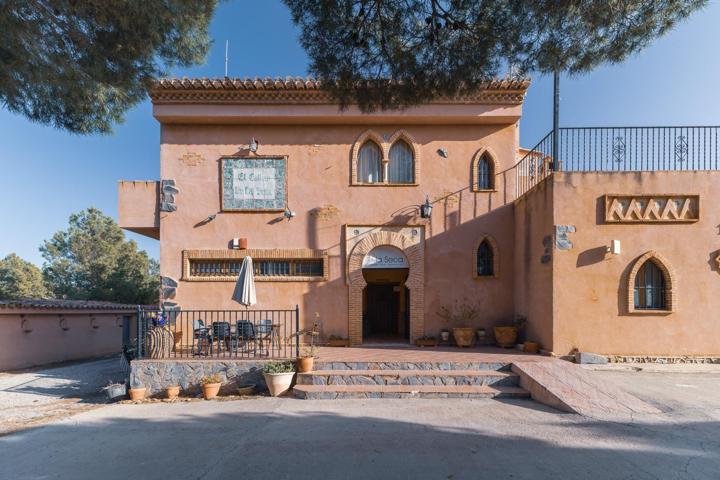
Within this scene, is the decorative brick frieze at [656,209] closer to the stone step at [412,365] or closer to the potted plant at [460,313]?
the potted plant at [460,313]

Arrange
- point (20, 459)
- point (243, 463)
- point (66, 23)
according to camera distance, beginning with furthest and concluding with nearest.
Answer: point (66, 23), point (20, 459), point (243, 463)

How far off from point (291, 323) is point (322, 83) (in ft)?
19.8

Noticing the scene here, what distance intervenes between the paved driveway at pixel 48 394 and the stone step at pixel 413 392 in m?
4.57

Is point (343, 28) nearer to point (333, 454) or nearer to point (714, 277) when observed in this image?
point (333, 454)

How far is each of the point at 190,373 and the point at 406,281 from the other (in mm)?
5856

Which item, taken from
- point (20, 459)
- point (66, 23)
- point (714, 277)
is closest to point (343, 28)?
point (66, 23)

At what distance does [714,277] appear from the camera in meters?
8.05

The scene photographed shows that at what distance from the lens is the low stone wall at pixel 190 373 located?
24.0 ft

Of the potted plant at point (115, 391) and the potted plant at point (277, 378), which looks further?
the potted plant at point (115, 391)

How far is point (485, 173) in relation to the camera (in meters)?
10.4

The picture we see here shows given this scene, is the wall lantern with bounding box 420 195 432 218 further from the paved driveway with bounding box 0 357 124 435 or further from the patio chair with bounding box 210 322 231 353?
the paved driveway with bounding box 0 357 124 435

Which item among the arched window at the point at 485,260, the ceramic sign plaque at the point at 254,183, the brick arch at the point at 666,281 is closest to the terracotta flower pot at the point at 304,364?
the ceramic sign plaque at the point at 254,183

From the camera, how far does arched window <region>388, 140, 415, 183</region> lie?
34.0 ft

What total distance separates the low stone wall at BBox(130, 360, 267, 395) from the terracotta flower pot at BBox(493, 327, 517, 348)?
20.0 ft
